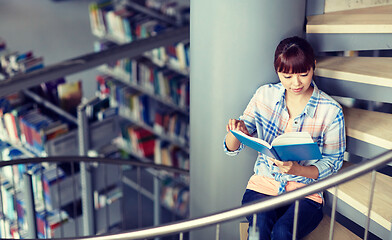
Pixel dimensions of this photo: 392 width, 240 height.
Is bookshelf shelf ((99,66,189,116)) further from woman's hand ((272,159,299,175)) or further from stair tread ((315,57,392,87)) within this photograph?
woman's hand ((272,159,299,175))

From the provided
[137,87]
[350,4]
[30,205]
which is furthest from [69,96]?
[350,4]

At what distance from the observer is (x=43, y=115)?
3941 mm

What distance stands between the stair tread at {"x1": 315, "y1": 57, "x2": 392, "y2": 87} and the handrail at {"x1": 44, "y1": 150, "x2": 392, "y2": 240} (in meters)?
0.62

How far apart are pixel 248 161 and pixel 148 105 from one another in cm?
274

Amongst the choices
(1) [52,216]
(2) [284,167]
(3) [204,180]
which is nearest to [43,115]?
(1) [52,216]

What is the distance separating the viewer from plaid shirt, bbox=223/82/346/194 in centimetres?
211

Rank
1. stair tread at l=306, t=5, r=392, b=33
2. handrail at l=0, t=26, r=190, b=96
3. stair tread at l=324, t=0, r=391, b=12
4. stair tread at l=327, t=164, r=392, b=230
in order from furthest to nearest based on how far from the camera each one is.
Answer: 1. handrail at l=0, t=26, r=190, b=96
2. stair tread at l=324, t=0, r=391, b=12
3. stair tread at l=306, t=5, r=392, b=33
4. stair tread at l=327, t=164, r=392, b=230

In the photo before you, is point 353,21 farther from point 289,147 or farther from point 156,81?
point 156,81

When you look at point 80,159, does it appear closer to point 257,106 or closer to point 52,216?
point 52,216

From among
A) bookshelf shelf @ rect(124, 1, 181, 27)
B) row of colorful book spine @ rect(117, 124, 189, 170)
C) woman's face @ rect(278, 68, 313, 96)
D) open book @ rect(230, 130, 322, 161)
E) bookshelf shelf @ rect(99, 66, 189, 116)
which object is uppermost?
woman's face @ rect(278, 68, 313, 96)

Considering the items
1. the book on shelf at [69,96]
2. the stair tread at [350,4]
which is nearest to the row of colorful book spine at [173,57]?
the book on shelf at [69,96]

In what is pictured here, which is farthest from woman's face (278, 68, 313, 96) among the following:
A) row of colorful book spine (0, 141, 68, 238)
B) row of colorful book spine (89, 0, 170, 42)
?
row of colorful book spine (89, 0, 170, 42)

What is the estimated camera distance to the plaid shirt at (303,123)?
2105 millimetres

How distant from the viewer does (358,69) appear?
7.61 ft
